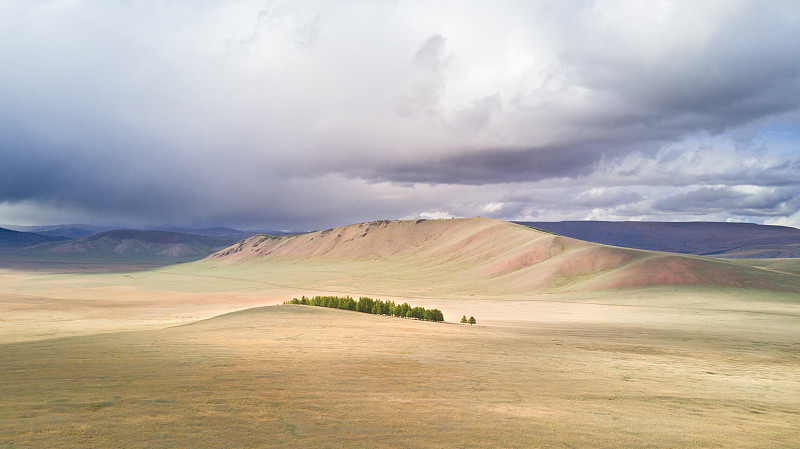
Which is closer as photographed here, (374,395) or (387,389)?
(374,395)

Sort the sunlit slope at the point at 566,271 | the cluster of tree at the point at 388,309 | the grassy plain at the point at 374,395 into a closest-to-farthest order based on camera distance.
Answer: the grassy plain at the point at 374,395, the cluster of tree at the point at 388,309, the sunlit slope at the point at 566,271

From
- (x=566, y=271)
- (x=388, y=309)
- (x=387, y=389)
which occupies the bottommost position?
(x=388, y=309)

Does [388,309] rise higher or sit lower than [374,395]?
lower

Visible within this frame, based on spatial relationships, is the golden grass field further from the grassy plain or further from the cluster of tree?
the cluster of tree

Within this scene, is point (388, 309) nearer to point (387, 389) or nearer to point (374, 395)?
point (387, 389)

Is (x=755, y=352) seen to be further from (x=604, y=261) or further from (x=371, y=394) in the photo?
(x=604, y=261)

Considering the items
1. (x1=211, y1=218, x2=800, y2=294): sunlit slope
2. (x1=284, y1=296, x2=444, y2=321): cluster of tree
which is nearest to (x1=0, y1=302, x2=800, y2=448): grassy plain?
(x1=284, y1=296, x2=444, y2=321): cluster of tree

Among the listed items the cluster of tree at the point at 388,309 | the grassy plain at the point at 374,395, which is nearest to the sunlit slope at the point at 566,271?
the cluster of tree at the point at 388,309

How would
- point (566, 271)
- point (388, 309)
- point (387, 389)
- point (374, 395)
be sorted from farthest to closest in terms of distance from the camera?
point (566, 271)
point (388, 309)
point (387, 389)
point (374, 395)

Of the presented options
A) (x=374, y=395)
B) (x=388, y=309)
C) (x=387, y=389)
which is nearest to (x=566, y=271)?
(x=388, y=309)

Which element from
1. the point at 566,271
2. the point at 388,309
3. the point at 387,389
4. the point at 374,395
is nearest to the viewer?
the point at 374,395

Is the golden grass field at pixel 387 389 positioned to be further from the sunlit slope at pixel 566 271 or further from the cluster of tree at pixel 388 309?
the sunlit slope at pixel 566 271

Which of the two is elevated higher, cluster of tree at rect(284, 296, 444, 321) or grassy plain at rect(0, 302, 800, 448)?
grassy plain at rect(0, 302, 800, 448)
